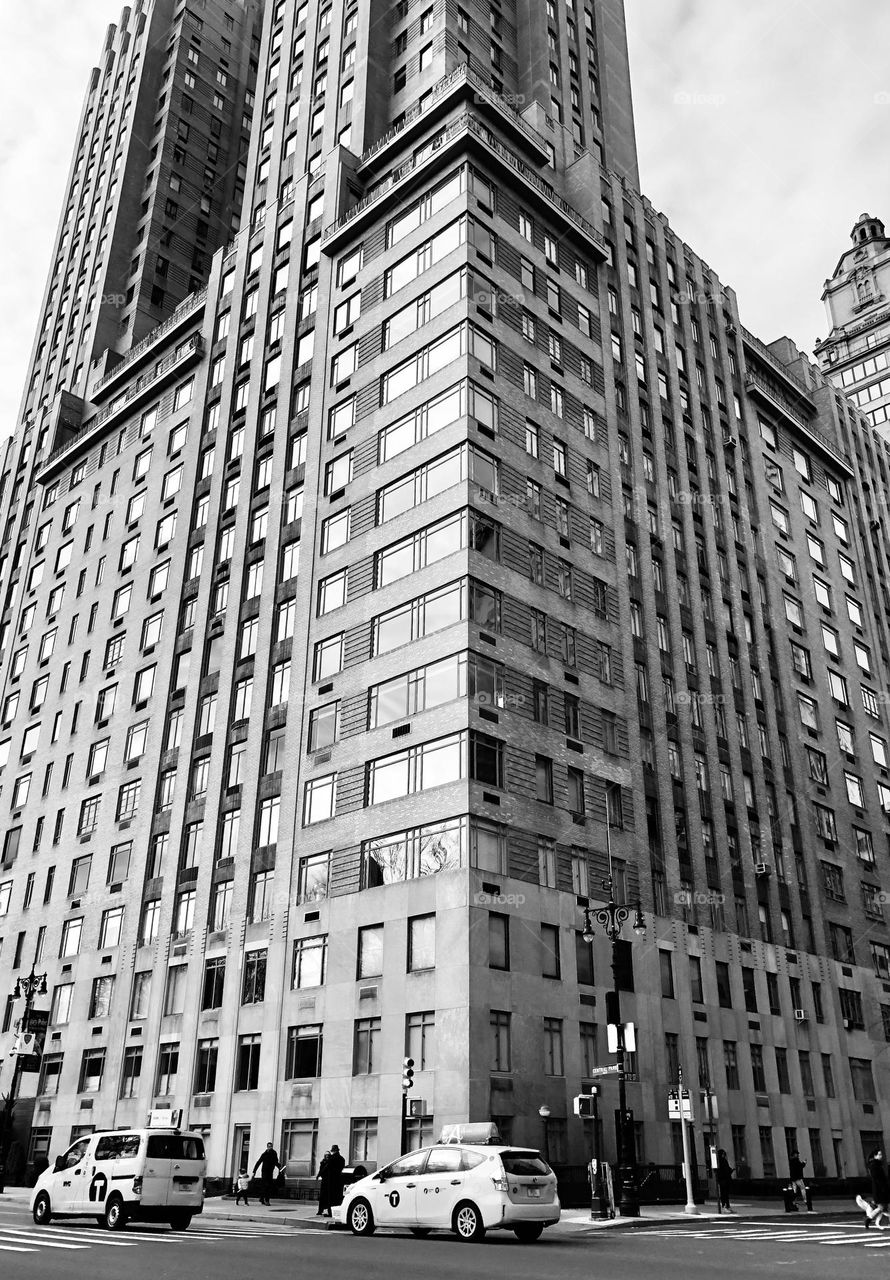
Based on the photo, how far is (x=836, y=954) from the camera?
55.9 m

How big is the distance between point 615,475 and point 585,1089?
28721 mm

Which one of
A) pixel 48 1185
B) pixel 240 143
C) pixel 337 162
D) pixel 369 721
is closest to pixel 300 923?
pixel 369 721

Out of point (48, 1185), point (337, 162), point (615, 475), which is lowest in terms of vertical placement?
point (48, 1185)

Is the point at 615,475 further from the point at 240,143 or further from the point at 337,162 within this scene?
the point at 240,143

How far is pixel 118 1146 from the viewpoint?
2427cm

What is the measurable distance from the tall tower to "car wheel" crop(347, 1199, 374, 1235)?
326 ft

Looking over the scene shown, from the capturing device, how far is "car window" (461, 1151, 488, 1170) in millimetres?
21672

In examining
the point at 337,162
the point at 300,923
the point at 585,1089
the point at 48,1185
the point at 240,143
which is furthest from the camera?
the point at 240,143

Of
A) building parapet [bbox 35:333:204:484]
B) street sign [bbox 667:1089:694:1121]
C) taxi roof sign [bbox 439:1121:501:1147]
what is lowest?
taxi roof sign [bbox 439:1121:501:1147]

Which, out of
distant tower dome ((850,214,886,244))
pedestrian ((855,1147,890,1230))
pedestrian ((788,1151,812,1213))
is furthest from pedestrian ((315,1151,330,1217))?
distant tower dome ((850,214,886,244))

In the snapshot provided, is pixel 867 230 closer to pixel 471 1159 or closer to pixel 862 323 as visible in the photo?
pixel 862 323

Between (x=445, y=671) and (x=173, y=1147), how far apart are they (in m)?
21.4

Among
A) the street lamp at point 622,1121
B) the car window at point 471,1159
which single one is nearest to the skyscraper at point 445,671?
the street lamp at point 622,1121

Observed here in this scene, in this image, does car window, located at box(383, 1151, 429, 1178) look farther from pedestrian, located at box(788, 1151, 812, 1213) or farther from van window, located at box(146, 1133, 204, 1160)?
pedestrian, located at box(788, 1151, 812, 1213)
